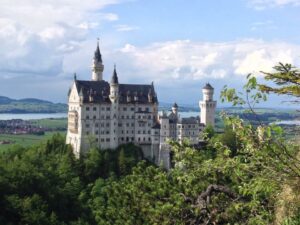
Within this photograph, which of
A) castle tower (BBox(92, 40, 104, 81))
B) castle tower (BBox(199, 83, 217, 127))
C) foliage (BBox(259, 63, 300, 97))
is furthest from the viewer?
castle tower (BBox(199, 83, 217, 127))

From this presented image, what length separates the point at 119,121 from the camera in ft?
300

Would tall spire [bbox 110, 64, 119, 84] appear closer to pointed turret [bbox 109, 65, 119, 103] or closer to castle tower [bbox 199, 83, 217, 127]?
pointed turret [bbox 109, 65, 119, 103]

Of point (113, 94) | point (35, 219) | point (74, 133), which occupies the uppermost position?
point (113, 94)

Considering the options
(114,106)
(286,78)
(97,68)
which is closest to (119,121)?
(114,106)

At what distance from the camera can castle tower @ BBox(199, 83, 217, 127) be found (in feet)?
327

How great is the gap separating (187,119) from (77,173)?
862 inches

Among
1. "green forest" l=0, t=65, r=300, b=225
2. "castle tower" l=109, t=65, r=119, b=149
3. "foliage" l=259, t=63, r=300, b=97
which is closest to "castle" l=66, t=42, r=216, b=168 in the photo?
"castle tower" l=109, t=65, r=119, b=149

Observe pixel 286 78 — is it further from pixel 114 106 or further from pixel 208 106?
pixel 208 106

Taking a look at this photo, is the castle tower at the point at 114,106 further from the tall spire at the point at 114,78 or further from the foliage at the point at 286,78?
the foliage at the point at 286,78

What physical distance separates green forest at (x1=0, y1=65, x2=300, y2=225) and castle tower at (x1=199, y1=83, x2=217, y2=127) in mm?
39918

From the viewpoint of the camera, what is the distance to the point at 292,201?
11188mm

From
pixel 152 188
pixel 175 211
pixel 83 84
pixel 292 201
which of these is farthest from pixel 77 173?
pixel 292 201

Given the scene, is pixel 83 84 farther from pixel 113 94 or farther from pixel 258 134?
pixel 258 134

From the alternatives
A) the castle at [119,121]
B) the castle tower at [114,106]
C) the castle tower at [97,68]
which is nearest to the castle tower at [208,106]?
the castle at [119,121]
